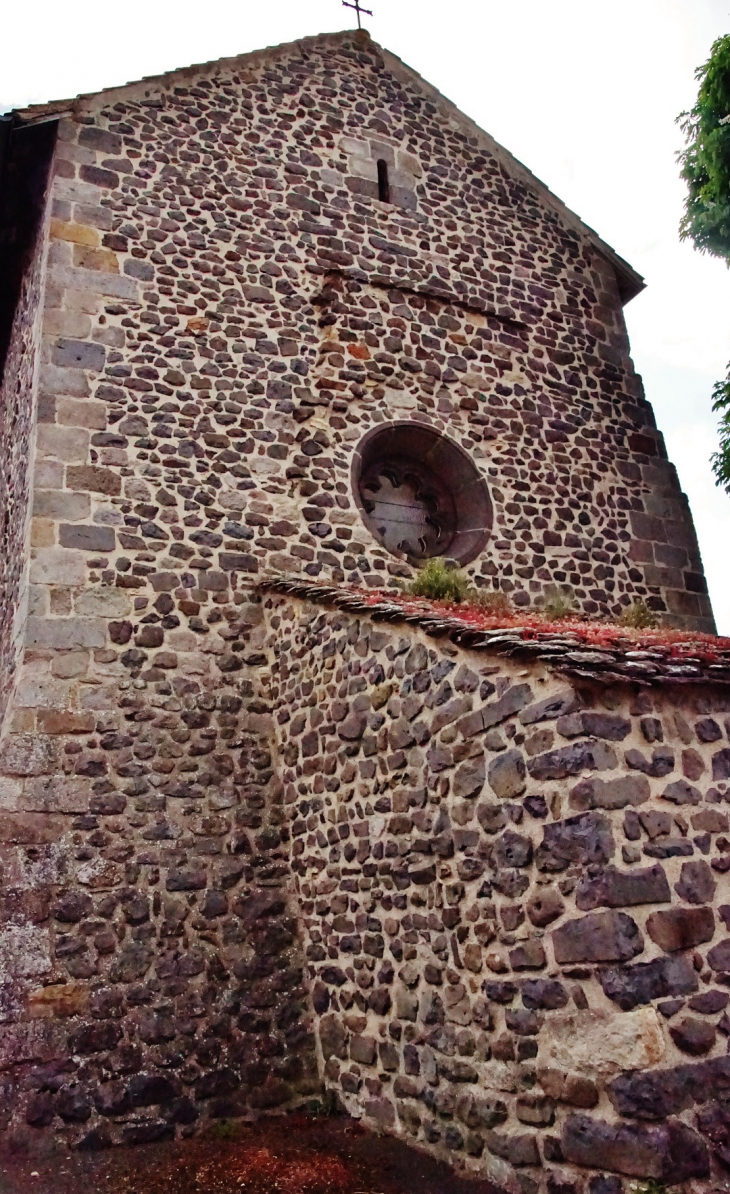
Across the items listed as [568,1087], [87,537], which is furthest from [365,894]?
[87,537]

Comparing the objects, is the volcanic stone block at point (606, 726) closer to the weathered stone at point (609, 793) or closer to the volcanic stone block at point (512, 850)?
the weathered stone at point (609, 793)

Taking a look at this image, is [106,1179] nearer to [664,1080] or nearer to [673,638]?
[664,1080]

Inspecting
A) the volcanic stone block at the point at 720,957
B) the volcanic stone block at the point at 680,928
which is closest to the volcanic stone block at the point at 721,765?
the volcanic stone block at the point at 680,928

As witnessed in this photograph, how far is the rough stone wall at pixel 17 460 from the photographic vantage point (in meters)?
7.54

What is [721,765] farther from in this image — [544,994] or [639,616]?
[639,616]

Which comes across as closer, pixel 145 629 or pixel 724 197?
pixel 145 629

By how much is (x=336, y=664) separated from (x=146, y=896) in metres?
2.10

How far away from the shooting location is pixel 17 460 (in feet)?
27.9

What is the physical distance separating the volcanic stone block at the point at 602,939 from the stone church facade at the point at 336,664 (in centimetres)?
1

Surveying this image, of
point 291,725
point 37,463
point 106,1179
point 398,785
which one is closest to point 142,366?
point 37,463

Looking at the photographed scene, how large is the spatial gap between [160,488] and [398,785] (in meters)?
3.54

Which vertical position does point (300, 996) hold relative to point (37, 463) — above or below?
below

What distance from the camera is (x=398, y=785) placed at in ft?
19.0

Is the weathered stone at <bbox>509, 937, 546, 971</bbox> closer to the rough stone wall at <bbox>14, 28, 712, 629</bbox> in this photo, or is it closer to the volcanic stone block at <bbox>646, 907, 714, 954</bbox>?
the volcanic stone block at <bbox>646, 907, 714, 954</bbox>
